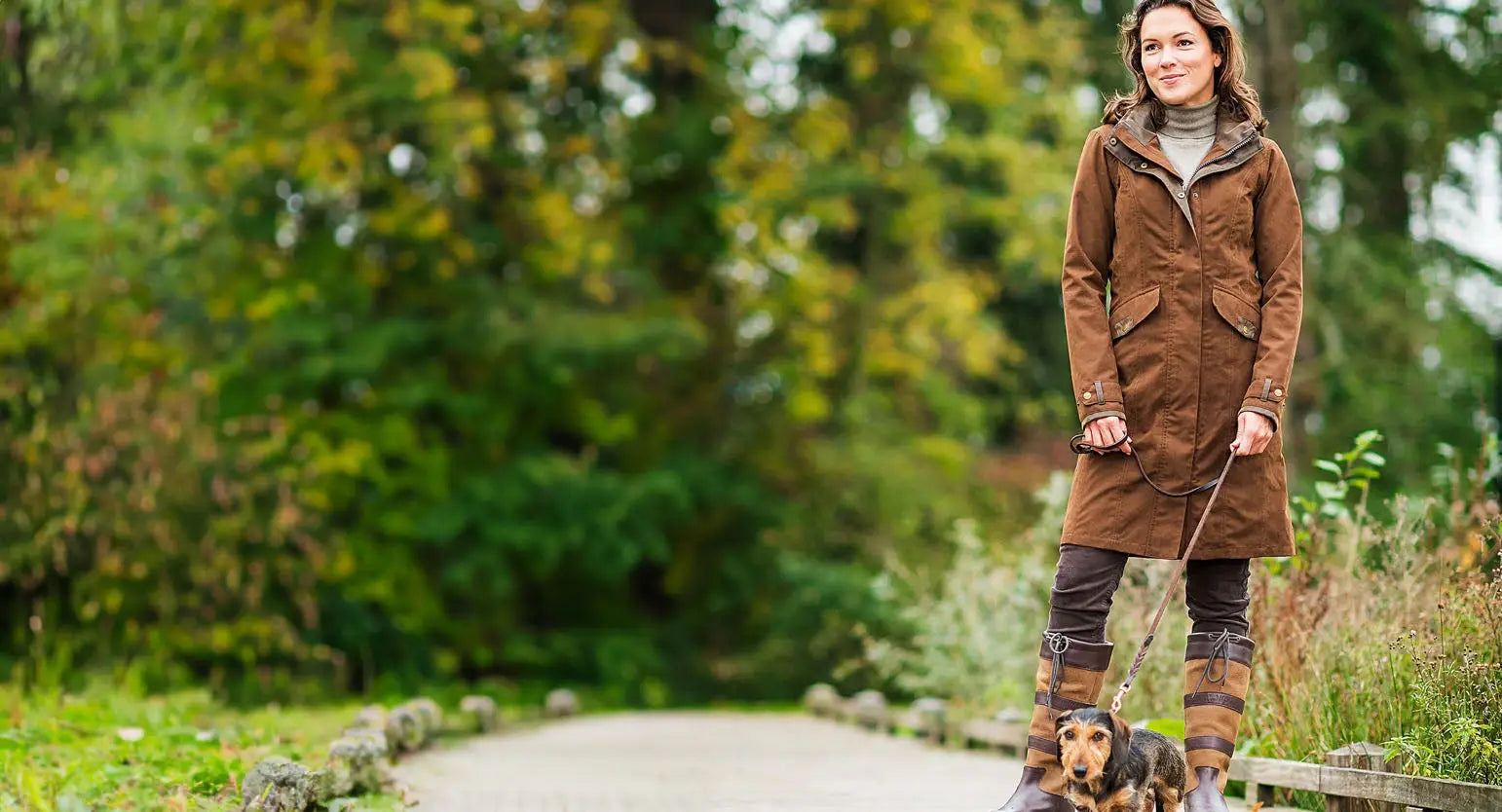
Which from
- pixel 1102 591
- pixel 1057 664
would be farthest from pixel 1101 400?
pixel 1057 664

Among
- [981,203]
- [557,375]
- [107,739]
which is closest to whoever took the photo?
[107,739]

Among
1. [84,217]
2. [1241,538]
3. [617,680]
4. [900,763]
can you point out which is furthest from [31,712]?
[617,680]

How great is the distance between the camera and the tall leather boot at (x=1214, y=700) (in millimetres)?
4086

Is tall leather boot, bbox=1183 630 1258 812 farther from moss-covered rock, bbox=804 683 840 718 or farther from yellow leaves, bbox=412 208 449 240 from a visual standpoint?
yellow leaves, bbox=412 208 449 240

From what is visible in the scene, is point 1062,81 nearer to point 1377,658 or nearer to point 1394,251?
point 1394,251

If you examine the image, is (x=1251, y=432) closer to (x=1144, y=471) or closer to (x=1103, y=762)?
(x=1144, y=471)

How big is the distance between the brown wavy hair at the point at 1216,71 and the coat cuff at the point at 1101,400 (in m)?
0.73

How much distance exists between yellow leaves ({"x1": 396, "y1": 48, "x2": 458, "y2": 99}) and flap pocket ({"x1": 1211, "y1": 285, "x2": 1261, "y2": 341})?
10016mm

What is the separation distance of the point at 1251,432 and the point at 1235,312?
325mm

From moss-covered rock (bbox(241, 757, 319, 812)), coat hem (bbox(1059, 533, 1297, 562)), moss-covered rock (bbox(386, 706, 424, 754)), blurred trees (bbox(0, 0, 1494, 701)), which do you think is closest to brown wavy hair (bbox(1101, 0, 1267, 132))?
coat hem (bbox(1059, 533, 1297, 562))

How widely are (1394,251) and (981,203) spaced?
4305 millimetres

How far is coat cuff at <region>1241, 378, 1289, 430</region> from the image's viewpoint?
3977mm

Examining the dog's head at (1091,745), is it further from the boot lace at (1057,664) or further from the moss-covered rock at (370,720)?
the moss-covered rock at (370,720)

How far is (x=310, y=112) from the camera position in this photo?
13.6m
